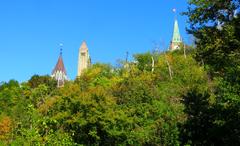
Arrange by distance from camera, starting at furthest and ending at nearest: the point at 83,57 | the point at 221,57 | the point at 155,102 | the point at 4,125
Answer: the point at 83,57, the point at 4,125, the point at 155,102, the point at 221,57

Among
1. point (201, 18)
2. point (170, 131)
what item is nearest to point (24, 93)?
point (170, 131)

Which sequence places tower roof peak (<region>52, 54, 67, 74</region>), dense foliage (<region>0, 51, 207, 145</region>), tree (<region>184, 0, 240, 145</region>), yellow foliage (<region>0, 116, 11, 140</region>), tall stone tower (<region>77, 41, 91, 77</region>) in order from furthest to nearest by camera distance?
tower roof peak (<region>52, 54, 67, 74</region>)
tall stone tower (<region>77, 41, 91, 77</region>)
yellow foliage (<region>0, 116, 11, 140</region>)
dense foliage (<region>0, 51, 207, 145</region>)
tree (<region>184, 0, 240, 145</region>)

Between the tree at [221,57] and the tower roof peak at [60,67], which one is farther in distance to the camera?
the tower roof peak at [60,67]

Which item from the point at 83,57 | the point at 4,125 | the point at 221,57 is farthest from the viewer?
the point at 83,57

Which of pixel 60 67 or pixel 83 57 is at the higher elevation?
pixel 60 67

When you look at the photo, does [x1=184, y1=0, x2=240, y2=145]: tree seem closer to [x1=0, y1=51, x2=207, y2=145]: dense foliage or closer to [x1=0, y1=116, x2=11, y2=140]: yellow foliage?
[x1=0, y1=51, x2=207, y2=145]: dense foliage

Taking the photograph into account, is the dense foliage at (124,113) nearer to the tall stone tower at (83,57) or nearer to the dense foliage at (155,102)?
the dense foliage at (155,102)

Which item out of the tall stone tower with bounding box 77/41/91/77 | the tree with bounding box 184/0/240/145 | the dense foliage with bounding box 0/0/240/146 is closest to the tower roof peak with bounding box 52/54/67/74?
the tall stone tower with bounding box 77/41/91/77

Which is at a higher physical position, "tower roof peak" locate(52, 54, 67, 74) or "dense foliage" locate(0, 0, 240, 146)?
"tower roof peak" locate(52, 54, 67, 74)

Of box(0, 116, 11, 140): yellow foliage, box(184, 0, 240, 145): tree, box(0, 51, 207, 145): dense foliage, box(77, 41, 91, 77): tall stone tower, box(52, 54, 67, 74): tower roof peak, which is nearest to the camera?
box(184, 0, 240, 145): tree

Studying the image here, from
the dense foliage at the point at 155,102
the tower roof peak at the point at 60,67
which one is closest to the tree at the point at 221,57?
the dense foliage at the point at 155,102

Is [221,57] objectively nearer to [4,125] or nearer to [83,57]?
[4,125]

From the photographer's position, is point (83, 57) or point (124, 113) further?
point (83, 57)

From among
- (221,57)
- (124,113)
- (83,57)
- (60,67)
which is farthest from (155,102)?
(60,67)
